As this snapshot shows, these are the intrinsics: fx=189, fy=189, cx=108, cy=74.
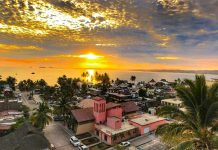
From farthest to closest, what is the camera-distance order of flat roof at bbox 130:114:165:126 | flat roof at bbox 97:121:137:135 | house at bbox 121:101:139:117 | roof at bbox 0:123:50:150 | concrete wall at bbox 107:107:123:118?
house at bbox 121:101:139:117, concrete wall at bbox 107:107:123:118, flat roof at bbox 130:114:165:126, flat roof at bbox 97:121:137:135, roof at bbox 0:123:50:150

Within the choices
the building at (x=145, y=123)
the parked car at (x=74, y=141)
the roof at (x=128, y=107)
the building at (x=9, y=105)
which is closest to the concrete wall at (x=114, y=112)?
the building at (x=145, y=123)

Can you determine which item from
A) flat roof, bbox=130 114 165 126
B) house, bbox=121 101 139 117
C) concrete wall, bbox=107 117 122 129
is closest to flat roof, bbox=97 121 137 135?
concrete wall, bbox=107 117 122 129

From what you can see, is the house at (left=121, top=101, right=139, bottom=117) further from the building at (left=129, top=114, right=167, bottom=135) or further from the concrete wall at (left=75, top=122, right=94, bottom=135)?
the concrete wall at (left=75, top=122, right=94, bottom=135)

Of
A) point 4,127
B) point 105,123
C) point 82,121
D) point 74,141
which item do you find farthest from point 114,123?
point 4,127

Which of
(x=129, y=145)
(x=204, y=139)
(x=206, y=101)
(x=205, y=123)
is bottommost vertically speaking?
(x=129, y=145)

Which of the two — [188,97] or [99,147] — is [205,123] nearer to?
Result: [188,97]

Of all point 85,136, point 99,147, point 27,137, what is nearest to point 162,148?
point 99,147

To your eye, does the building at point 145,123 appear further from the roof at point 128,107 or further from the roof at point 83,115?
the roof at point 83,115
